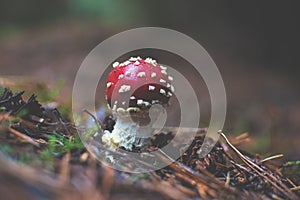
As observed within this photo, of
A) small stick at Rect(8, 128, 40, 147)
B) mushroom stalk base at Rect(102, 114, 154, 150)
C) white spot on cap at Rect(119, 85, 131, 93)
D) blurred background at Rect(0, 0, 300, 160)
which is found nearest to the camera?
small stick at Rect(8, 128, 40, 147)

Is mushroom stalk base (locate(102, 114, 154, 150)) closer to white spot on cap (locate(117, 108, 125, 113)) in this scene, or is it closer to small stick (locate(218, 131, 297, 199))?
white spot on cap (locate(117, 108, 125, 113))

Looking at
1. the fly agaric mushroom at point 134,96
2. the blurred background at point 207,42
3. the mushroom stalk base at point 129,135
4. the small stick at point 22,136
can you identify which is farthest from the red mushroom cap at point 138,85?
the blurred background at point 207,42

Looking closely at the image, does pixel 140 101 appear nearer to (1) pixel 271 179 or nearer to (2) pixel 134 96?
(2) pixel 134 96

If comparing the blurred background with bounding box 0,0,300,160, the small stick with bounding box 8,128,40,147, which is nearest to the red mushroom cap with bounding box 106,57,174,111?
the small stick with bounding box 8,128,40,147

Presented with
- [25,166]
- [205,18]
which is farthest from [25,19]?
[25,166]

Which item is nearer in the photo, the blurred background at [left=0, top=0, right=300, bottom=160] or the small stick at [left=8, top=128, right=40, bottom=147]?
the small stick at [left=8, top=128, right=40, bottom=147]

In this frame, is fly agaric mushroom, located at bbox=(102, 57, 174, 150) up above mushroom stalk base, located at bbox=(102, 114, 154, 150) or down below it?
above
